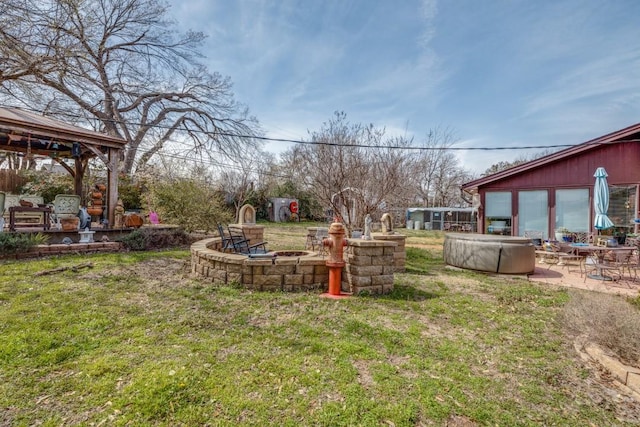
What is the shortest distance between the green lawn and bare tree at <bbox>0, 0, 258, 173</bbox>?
7653 millimetres

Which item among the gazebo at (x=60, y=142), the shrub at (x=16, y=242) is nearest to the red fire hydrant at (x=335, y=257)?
the shrub at (x=16, y=242)

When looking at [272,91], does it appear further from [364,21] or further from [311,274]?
[311,274]

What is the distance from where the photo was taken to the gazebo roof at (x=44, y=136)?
7234 millimetres

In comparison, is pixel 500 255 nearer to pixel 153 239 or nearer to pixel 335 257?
pixel 335 257

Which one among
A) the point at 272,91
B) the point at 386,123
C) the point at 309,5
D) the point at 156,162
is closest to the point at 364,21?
the point at 309,5

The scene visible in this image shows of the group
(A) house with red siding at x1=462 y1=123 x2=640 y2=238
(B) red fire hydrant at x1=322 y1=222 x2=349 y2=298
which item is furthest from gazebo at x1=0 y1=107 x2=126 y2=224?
(A) house with red siding at x1=462 y1=123 x2=640 y2=238

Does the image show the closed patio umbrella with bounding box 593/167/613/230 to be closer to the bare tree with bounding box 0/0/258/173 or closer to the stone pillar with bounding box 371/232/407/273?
the stone pillar with bounding box 371/232/407/273

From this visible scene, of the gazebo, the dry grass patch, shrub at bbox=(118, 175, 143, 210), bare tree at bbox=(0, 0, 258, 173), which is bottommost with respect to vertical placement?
the dry grass patch

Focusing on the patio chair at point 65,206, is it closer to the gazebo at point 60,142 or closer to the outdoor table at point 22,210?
the outdoor table at point 22,210

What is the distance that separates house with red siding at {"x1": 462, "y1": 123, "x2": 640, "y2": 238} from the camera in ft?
26.9

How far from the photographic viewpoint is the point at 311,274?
4812 mm

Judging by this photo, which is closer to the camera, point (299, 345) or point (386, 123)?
point (299, 345)

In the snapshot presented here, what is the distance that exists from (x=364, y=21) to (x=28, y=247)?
33.1 ft

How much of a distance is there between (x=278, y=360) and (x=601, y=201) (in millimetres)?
9313
